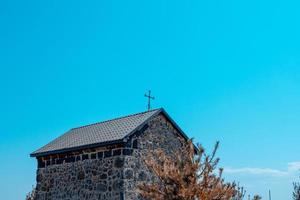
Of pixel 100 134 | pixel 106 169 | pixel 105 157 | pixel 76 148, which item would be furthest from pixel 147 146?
pixel 76 148

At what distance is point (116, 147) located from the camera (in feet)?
49.3

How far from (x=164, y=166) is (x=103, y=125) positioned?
28.7 feet

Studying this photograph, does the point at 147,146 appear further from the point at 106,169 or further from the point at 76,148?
the point at 76,148

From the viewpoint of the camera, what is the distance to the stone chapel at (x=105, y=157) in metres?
14.7

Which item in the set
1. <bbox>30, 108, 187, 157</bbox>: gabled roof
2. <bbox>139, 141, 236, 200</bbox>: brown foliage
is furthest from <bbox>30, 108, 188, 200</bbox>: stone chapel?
<bbox>139, 141, 236, 200</bbox>: brown foliage

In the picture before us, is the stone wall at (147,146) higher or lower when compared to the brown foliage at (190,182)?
higher

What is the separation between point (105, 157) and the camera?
1527 centimetres

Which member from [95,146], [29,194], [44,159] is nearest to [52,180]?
[44,159]

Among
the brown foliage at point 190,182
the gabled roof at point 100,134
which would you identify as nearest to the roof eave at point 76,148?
the gabled roof at point 100,134

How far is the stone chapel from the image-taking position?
1474 cm

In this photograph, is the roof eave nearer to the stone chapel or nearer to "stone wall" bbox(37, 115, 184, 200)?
the stone chapel

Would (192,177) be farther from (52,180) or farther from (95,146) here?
(52,180)

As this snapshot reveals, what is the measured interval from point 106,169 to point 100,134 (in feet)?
6.81

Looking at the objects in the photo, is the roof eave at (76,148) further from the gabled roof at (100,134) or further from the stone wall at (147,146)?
the stone wall at (147,146)
